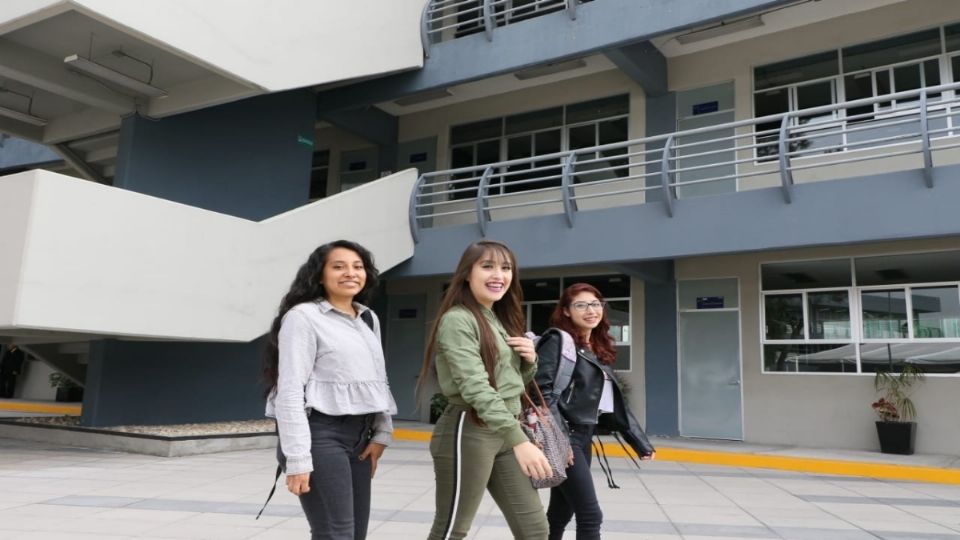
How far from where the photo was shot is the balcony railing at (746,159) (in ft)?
30.7

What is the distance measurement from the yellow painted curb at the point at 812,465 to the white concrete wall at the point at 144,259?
5.73 m

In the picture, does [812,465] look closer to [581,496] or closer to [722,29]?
[581,496]

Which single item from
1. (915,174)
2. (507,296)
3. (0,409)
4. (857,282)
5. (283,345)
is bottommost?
(0,409)

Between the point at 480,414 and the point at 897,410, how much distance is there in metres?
10.2

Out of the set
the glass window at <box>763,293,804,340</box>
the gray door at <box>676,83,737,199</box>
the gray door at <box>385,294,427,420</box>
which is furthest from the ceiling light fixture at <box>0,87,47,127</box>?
the glass window at <box>763,293,804,340</box>

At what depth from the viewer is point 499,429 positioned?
261 cm

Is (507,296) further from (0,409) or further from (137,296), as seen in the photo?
(0,409)

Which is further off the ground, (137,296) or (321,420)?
(137,296)

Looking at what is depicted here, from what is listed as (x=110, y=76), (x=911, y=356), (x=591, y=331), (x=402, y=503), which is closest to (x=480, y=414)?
(x=591, y=331)

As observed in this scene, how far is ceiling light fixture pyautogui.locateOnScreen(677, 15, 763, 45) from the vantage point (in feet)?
38.9

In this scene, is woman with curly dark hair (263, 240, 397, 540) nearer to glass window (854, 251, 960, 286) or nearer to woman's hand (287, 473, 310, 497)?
woman's hand (287, 473, 310, 497)

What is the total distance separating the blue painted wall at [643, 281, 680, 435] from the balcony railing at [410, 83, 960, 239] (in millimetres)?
1881

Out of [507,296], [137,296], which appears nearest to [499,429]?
[507,296]

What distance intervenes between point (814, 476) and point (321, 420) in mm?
7996
